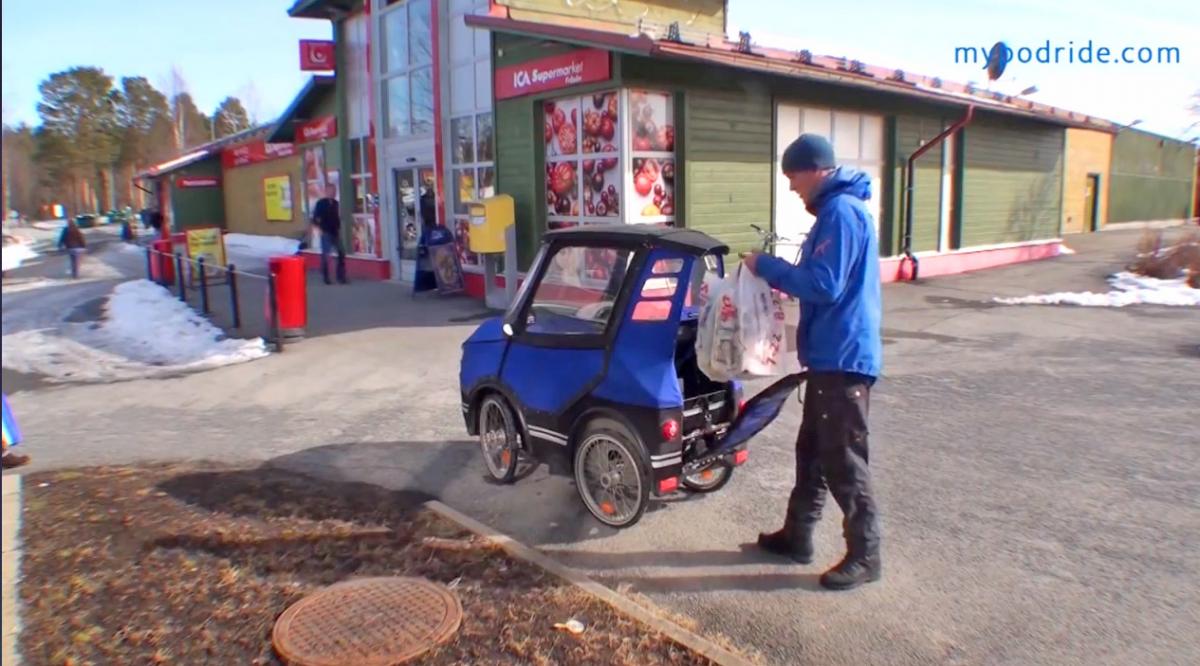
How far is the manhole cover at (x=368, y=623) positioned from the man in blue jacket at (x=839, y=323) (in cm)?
178

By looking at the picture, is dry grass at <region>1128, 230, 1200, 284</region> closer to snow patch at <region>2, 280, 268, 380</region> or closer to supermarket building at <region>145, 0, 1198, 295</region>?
supermarket building at <region>145, 0, 1198, 295</region>

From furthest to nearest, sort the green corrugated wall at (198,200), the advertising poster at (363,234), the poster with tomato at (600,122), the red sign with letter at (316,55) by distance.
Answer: the green corrugated wall at (198,200) → the red sign with letter at (316,55) → the advertising poster at (363,234) → the poster with tomato at (600,122)

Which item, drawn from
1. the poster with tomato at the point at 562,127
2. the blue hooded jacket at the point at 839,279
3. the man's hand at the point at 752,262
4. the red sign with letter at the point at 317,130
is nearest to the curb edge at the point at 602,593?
the blue hooded jacket at the point at 839,279

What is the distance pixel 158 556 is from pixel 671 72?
912 cm

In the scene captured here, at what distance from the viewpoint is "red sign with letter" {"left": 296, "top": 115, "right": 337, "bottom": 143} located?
19.5 m

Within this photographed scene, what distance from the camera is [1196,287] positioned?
13.8 meters

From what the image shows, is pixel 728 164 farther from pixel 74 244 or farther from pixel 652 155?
pixel 74 244

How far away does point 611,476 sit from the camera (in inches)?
180

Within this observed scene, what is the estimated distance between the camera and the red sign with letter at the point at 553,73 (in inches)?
441

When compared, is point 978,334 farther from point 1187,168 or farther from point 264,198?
point 1187,168

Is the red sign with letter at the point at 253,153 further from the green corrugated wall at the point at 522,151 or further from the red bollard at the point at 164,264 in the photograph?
the green corrugated wall at the point at 522,151

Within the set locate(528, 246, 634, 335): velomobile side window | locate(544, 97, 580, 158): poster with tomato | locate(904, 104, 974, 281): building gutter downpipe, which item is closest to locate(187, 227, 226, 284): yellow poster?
locate(544, 97, 580, 158): poster with tomato

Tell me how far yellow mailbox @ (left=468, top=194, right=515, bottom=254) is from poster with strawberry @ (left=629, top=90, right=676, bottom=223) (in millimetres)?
2101

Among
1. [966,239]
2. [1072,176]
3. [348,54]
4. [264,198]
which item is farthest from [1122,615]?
[1072,176]
